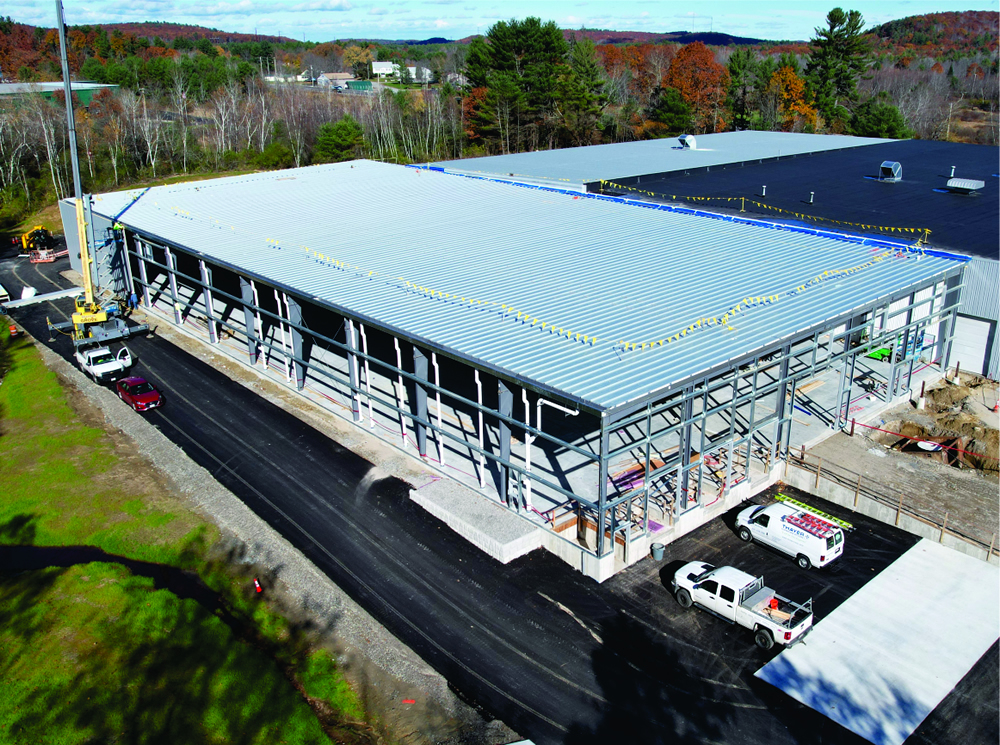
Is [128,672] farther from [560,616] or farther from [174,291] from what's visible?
[174,291]

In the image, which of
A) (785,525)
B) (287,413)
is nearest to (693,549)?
(785,525)

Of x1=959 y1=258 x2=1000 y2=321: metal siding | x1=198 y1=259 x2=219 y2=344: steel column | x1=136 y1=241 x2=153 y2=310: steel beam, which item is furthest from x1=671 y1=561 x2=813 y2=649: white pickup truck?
x1=136 y1=241 x2=153 y2=310: steel beam

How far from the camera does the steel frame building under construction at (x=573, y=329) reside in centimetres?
2566

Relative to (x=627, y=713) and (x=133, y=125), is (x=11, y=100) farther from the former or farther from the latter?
(x=627, y=713)

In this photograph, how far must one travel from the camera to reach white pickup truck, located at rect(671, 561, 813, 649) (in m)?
21.2

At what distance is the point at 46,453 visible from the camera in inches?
1283

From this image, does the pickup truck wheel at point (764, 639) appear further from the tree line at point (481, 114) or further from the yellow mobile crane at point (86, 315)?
the tree line at point (481, 114)

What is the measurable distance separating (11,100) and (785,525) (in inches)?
4238

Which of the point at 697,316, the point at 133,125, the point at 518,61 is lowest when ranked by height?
the point at 697,316

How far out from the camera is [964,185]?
167 ft

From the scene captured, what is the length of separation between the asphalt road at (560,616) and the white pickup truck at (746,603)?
0.45 meters

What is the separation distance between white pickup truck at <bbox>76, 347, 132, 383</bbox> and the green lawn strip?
1726 cm

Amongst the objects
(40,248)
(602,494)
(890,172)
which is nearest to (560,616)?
(602,494)

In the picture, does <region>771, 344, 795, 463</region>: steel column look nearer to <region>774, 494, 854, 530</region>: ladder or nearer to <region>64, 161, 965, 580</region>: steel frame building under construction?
<region>64, 161, 965, 580</region>: steel frame building under construction
